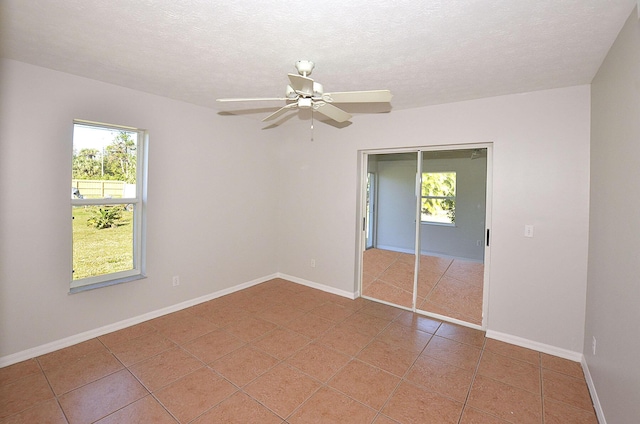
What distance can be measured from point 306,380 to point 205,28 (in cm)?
267

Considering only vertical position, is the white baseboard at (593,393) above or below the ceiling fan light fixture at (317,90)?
below

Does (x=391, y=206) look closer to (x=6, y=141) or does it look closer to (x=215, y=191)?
(x=215, y=191)

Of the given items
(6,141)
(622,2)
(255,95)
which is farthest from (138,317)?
(622,2)

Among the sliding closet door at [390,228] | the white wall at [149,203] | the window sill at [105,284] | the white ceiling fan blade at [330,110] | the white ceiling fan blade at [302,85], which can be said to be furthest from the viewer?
the sliding closet door at [390,228]

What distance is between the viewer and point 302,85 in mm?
1893

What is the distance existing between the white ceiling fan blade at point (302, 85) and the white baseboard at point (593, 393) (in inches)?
114

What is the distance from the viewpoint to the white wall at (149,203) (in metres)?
2.43

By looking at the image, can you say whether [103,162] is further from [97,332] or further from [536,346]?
[536,346]

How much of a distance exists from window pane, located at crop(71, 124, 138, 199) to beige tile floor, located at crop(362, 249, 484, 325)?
3170mm

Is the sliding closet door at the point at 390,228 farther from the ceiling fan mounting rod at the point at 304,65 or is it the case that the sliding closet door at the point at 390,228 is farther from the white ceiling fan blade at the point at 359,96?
the ceiling fan mounting rod at the point at 304,65

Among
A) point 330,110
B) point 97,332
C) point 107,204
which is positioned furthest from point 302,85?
point 97,332

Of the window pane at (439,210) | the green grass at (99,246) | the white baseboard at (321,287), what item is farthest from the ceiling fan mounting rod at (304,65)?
the white baseboard at (321,287)

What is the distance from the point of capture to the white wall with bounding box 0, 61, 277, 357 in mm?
2426

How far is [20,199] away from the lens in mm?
2447
